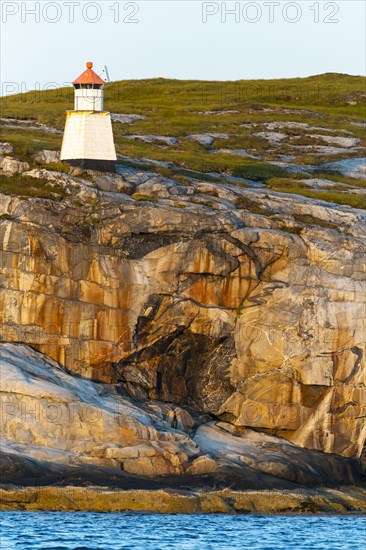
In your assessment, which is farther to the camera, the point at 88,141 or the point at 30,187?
the point at 88,141

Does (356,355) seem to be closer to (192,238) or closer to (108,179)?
(192,238)

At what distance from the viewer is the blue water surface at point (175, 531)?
44.2 m

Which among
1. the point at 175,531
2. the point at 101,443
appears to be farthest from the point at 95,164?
the point at 175,531

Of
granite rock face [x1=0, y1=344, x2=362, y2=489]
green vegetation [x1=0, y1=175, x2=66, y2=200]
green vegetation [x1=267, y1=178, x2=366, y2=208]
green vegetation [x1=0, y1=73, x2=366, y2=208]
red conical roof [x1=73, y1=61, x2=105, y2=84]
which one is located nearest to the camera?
granite rock face [x1=0, y1=344, x2=362, y2=489]

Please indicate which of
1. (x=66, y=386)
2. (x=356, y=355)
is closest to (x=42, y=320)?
(x=66, y=386)

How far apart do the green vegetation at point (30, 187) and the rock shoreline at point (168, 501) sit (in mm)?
16764

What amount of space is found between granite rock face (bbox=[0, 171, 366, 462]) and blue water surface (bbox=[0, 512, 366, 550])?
33.8 ft

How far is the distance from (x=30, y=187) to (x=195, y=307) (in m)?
9.73

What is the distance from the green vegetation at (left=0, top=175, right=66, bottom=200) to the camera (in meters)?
64.6

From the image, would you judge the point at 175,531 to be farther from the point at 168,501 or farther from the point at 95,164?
the point at 95,164

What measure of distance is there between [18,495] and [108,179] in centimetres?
2060

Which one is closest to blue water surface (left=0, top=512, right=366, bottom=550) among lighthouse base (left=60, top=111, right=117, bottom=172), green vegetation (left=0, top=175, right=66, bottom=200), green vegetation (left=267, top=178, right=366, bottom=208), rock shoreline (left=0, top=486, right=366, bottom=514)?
rock shoreline (left=0, top=486, right=366, bottom=514)

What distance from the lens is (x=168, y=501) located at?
177 ft

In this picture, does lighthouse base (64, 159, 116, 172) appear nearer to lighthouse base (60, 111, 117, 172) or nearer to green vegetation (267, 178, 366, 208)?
lighthouse base (60, 111, 117, 172)
